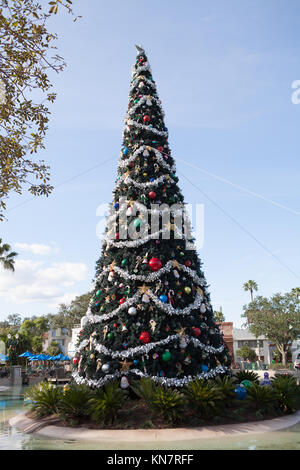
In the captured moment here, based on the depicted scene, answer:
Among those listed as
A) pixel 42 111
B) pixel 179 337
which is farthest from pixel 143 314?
pixel 42 111

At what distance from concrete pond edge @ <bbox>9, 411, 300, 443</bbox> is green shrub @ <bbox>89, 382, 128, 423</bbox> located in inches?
11.8

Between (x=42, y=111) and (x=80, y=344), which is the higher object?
(x=42, y=111)

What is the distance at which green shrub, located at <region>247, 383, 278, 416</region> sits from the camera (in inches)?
298

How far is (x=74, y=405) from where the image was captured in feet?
23.2

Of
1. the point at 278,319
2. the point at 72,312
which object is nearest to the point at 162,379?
the point at 278,319

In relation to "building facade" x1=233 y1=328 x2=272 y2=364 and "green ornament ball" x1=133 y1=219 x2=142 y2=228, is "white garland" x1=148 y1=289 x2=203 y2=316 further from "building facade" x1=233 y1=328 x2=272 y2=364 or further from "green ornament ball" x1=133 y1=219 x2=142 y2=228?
"building facade" x1=233 y1=328 x2=272 y2=364

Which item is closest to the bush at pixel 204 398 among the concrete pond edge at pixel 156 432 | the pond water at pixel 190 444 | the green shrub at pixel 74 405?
the concrete pond edge at pixel 156 432

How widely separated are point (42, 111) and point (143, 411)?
23.5ft

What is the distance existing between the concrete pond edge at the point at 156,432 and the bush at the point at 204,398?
1.26 feet

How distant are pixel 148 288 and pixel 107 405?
270cm

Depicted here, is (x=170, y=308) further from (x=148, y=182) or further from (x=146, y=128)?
(x=146, y=128)
